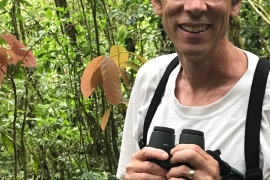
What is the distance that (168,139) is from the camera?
99 cm

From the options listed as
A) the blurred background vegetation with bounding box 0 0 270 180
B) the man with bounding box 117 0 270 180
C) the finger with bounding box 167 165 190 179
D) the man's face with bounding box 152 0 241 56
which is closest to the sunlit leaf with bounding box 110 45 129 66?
the blurred background vegetation with bounding box 0 0 270 180

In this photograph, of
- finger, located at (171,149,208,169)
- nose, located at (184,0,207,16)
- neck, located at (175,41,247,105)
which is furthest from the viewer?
neck, located at (175,41,247,105)

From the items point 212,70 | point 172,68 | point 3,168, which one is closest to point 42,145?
point 3,168

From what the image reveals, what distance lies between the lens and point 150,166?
38.4 inches

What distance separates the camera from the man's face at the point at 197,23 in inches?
42.3

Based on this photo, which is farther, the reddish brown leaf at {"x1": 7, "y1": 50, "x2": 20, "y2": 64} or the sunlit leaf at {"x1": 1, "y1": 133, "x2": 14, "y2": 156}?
the sunlit leaf at {"x1": 1, "y1": 133, "x2": 14, "y2": 156}

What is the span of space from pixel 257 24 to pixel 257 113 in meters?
2.20

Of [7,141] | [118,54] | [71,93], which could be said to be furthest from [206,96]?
[71,93]

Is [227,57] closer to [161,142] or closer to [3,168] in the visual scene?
[161,142]

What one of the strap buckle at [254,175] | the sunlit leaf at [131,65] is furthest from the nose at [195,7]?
the sunlit leaf at [131,65]

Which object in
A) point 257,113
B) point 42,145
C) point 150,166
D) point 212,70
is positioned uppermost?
point 212,70

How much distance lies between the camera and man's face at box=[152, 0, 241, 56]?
1.07 meters

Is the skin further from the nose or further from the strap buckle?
the strap buckle

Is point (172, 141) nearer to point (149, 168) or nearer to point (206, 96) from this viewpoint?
point (149, 168)
